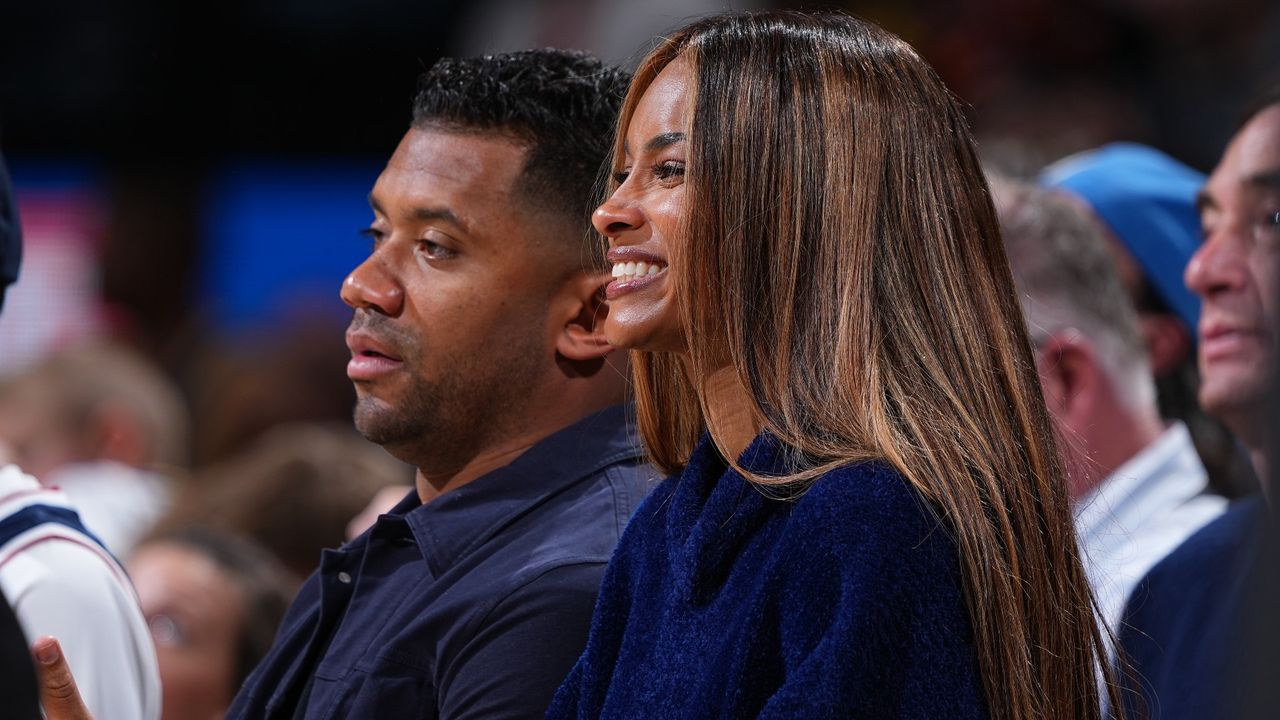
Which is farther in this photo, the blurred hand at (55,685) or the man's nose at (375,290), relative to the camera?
the man's nose at (375,290)

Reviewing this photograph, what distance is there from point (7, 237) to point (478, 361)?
0.81 m

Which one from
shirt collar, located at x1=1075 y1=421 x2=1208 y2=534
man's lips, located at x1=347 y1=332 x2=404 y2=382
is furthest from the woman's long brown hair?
shirt collar, located at x1=1075 y1=421 x2=1208 y2=534

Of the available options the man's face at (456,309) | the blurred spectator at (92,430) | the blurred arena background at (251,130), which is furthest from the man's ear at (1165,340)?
the blurred spectator at (92,430)

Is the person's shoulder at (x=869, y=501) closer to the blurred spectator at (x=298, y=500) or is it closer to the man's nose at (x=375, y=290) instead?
the man's nose at (x=375, y=290)

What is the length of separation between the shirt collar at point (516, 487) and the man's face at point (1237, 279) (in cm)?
114

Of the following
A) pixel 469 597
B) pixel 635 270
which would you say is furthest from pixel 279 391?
pixel 635 270

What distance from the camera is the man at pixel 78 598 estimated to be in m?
2.30

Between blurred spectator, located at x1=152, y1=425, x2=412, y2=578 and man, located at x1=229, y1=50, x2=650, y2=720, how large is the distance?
6.07ft

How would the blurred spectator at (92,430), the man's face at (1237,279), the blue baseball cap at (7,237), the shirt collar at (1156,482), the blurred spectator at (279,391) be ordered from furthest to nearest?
1. the blurred spectator at (279,391)
2. the blurred spectator at (92,430)
3. the shirt collar at (1156,482)
4. the man's face at (1237,279)
5. the blue baseball cap at (7,237)

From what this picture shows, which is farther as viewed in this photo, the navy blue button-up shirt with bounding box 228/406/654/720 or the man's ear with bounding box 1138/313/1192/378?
the man's ear with bounding box 1138/313/1192/378

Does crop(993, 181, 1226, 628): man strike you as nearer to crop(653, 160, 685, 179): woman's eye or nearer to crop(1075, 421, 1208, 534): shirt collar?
crop(1075, 421, 1208, 534): shirt collar

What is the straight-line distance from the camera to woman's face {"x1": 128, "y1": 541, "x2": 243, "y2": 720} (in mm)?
3480

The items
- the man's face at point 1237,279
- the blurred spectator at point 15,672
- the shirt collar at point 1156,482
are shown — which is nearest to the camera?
the blurred spectator at point 15,672

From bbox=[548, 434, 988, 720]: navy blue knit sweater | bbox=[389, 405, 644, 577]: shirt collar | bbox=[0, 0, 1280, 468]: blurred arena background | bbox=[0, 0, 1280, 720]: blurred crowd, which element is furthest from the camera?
bbox=[0, 0, 1280, 468]: blurred arena background
